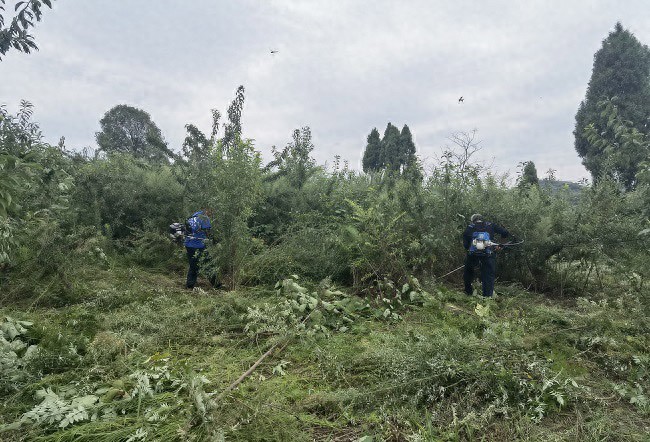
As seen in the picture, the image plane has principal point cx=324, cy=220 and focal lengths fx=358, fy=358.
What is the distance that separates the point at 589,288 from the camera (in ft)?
23.0

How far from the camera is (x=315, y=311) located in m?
4.47

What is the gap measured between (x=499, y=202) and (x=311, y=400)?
571 centimetres

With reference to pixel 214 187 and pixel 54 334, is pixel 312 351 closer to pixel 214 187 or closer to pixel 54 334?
pixel 54 334

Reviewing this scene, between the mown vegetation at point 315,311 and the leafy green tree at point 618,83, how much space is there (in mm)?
15973

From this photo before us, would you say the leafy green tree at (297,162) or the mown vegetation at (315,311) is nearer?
the mown vegetation at (315,311)

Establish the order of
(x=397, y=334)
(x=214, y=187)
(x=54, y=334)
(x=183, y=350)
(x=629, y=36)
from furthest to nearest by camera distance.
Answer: (x=629, y=36), (x=214, y=187), (x=397, y=334), (x=183, y=350), (x=54, y=334)

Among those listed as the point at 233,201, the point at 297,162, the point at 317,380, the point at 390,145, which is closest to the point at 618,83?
the point at 390,145

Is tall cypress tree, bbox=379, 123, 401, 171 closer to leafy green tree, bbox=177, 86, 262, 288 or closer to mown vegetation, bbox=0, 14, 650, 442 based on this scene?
mown vegetation, bbox=0, 14, 650, 442

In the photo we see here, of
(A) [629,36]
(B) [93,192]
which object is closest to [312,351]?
(B) [93,192]

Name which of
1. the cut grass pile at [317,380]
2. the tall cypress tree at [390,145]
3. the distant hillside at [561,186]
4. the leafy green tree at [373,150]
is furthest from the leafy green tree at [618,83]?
the cut grass pile at [317,380]

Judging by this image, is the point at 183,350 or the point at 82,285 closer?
the point at 183,350

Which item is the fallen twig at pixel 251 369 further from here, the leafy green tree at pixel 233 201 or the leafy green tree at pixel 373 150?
the leafy green tree at pixel 373 150

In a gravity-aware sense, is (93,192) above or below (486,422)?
above

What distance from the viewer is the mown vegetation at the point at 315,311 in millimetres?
2457
